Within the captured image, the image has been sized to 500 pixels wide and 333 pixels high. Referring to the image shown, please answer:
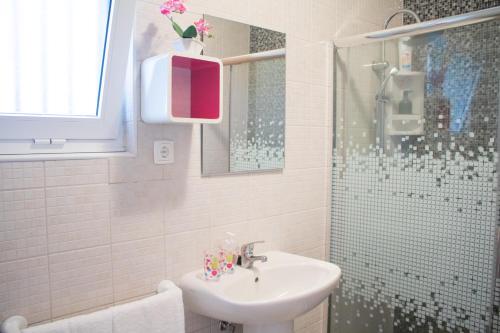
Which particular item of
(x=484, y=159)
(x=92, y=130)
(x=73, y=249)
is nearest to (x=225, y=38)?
(x=92, y=130)

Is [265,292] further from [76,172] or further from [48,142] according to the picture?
[48,142]

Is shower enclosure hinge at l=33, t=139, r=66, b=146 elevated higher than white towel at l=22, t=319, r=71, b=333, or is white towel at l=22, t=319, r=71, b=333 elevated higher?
shower enclosure hinge at l=33, t=139, r=66, b=146

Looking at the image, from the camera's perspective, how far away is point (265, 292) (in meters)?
1.90

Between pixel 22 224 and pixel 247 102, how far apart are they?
3.46 ft

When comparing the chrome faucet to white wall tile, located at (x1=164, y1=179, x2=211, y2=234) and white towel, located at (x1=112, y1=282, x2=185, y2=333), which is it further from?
white towel, located at (x1=112, y1=282, x2=185, y2=333)

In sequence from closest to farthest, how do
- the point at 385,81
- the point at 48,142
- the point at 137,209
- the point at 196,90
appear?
the point at 48,142
the point at 137,209
the point at 196,90
the point at 385,81

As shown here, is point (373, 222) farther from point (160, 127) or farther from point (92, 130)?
point (92, 130)

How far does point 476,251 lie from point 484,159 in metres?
0.39

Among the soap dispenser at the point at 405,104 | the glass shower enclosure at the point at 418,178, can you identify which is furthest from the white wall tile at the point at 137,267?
the soap dispenser at the point at 405,104

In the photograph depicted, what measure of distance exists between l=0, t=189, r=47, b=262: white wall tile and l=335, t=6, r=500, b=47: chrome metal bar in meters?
1.65

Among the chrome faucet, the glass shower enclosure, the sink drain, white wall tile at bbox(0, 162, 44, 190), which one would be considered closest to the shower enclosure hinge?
white wall tile at bbox(0, 162, 44, 190)

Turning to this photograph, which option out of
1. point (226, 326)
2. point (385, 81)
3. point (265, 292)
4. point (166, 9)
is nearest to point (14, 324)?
point (226, 326)

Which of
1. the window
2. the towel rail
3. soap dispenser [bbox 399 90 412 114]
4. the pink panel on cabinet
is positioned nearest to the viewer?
the towel rail

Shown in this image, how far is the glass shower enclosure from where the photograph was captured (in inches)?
73.2
